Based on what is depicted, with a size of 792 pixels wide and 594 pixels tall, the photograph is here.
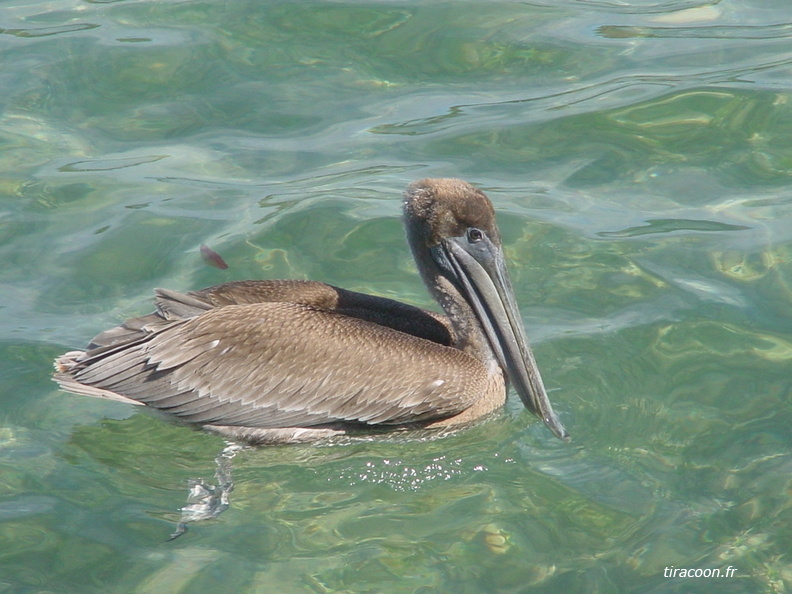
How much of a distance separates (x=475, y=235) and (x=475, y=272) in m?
0.18

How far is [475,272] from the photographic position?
526 centimetres

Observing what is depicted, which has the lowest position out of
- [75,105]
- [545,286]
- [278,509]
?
[278,509]

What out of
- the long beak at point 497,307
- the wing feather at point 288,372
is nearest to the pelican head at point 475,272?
the long beak at point 497,307

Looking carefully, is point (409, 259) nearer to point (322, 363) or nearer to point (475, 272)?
point (475, 272)

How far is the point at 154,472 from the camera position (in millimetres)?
5035

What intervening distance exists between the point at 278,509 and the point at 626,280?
249cm

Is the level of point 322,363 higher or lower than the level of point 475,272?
lower

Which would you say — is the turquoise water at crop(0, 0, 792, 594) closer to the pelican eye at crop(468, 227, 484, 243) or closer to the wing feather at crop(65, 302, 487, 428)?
the wing feather at crop(65, 302, 487, 428)

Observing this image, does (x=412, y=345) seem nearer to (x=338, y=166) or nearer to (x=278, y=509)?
(x=278, y=509)

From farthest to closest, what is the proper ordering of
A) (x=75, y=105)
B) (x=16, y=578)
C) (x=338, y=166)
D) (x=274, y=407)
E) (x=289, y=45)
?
(x=289, y=45) < (x=75, y=105) < (x=338, y=166) < (x=274, y=407) < (x=16, y=578)

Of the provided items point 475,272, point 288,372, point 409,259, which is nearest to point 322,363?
point 288,372

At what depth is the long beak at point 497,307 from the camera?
202 inches

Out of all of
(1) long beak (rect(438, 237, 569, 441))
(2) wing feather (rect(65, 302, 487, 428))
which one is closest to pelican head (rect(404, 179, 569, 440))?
(1) long beak (rect(438, 237, 569, 441))

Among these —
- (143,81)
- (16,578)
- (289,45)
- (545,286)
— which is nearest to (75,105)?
(143,81)
